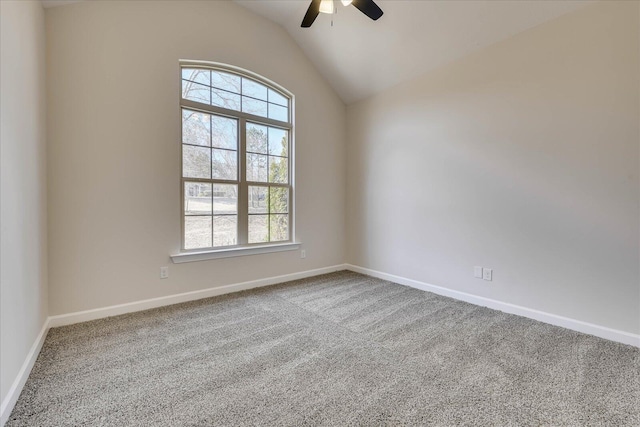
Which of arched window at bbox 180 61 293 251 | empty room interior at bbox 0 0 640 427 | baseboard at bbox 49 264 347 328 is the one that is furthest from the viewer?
arched window at bbox 180 61 293 251

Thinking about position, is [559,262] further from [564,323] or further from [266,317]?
[266,317]

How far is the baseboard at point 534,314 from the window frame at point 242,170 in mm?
1714

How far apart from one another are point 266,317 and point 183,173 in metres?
1.78

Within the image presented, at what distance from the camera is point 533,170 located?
8.59ft

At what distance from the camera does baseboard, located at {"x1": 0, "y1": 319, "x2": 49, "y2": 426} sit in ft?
4.59

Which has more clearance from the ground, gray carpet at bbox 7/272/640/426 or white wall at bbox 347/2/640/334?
white wall at bbox 347/2/640/334

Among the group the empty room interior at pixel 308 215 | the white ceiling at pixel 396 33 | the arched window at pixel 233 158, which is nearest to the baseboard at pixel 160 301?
the empty room interior at pixel 308 215

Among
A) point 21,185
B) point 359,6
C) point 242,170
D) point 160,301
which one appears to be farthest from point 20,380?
point 359,6

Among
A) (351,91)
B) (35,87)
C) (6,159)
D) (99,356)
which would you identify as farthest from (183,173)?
(351,91)

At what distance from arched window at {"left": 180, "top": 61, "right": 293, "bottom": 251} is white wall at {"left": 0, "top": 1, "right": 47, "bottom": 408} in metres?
1.13

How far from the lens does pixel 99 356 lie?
6.59 feet

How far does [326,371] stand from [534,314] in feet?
6.94

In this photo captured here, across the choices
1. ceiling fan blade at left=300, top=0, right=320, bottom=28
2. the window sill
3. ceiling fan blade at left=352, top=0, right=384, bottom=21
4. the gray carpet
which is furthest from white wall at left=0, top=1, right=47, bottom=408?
ceiling fan blade at left=352, top=0, right=384, bottom=21

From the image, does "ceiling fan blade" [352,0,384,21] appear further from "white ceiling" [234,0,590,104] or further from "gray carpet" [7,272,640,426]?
"gray carpet" [7,272,640,426]
